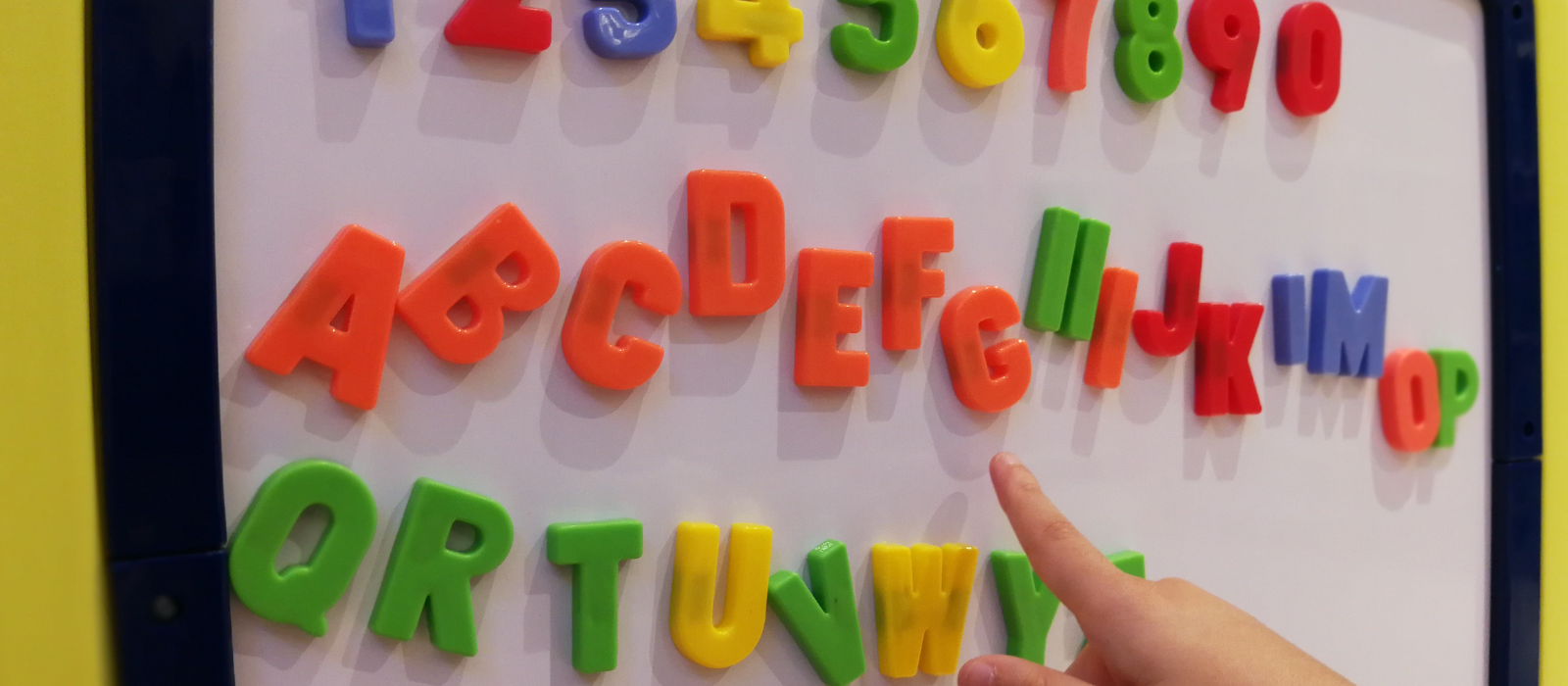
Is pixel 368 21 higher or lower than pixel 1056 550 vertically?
higher

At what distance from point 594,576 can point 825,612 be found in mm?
124

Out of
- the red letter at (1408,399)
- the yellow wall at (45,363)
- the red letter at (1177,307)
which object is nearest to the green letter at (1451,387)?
the red letter at (1408,399)

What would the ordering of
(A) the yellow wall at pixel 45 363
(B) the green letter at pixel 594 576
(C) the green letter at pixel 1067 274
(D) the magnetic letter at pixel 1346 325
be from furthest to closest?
(D) the magnetic letter at pixel 1346 325 → (C) the green letter at pixel 1067 274 → (B) the green letter at pixel 594 576 → (A) the yellow wall at pixel 45 363

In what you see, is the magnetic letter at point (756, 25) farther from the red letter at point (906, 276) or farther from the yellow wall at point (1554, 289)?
the yellow wall at point (1554, 289)

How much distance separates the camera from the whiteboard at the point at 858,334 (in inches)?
17.9

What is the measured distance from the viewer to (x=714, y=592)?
1.72ft

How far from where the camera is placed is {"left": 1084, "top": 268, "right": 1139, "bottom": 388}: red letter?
0.61 m

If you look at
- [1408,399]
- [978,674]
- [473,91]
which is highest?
[473,91]

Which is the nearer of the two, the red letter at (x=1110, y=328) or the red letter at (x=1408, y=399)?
the red letter at (x=1110, y=328)

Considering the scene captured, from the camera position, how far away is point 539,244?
478mm

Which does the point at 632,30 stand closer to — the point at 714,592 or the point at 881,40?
the point at 881,40

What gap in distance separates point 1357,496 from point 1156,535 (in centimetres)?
19

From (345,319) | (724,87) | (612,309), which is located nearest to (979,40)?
(724,87)

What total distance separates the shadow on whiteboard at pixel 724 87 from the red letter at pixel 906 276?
9cm
